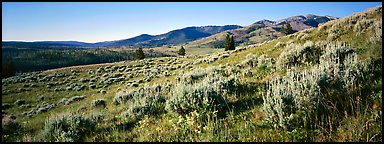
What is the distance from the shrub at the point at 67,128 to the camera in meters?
5.67

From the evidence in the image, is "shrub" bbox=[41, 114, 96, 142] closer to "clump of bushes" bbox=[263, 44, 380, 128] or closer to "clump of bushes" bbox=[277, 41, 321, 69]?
"clump of bushes" bbox=[263, 44, 380, 128]

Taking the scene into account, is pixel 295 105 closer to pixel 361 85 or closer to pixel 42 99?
pixel 361 85

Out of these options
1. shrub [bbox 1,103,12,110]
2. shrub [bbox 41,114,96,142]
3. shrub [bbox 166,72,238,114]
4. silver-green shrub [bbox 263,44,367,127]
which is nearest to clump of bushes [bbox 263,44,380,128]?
silver-green shrub [bbox 263,44,367,127]

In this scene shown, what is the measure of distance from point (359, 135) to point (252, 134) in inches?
65.6

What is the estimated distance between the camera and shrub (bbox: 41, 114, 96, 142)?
5672 millimetres

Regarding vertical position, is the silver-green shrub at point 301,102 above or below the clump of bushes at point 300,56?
below

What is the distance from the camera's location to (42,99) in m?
24.2

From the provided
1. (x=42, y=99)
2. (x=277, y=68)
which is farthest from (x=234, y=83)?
(x=42, y=99)

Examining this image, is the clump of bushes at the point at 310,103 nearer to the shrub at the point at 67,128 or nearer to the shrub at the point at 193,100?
the shrub at the point at 193,100

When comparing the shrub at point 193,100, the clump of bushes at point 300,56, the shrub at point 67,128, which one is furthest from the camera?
the clump of bushes at point 300,56

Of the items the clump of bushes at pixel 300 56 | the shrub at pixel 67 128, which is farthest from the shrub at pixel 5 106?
the clump of bushes at pixel 300 56

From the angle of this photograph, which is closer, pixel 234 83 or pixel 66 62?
pixel 234 83

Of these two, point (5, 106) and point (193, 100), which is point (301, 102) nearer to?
point (193, 100)

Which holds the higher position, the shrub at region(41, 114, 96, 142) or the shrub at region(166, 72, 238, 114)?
the shrub at region(166, 72, 238, 114)
